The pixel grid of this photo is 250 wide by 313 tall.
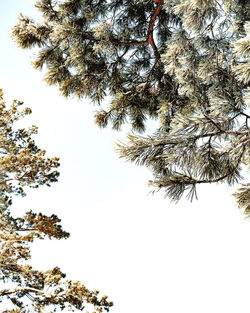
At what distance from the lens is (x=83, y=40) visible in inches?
171

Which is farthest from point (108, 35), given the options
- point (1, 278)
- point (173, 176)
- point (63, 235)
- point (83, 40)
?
point (1, 278)

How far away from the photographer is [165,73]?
3.38 m

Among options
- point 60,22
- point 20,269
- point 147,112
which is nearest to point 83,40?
point 60,22

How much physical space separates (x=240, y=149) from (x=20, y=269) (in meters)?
4.32

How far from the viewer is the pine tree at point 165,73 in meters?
2.50

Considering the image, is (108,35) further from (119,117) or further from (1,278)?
(1,278)

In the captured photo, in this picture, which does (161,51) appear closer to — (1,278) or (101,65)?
(101,65)

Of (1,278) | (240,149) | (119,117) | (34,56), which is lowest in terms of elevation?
(1,278)

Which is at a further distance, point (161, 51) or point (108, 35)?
point (161, 51)

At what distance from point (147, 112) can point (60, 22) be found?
221 cm

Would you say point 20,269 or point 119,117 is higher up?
point 119,117

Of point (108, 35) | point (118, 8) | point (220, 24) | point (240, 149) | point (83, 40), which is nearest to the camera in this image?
point (240, 149)

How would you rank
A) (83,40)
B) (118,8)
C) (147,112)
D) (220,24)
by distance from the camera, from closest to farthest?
(220,24) → (83,40) → (118,8) → (147,112)

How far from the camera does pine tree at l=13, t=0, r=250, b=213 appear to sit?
98.4 inches
